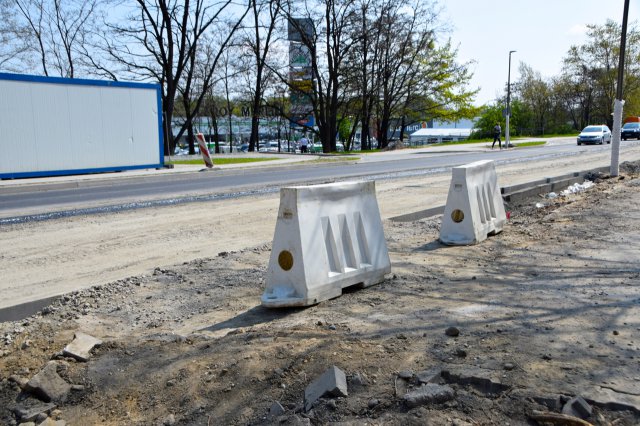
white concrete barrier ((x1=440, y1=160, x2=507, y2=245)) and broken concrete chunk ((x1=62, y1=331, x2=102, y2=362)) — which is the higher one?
white concrete barrier ((x1=440, y1=160, x2=507, y2=245))

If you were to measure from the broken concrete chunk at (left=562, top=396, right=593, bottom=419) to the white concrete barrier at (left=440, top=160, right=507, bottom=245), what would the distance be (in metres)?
4.63

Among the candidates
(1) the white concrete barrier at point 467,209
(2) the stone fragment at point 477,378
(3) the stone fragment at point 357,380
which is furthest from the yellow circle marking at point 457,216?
(3) the stone fragment at point 357,380

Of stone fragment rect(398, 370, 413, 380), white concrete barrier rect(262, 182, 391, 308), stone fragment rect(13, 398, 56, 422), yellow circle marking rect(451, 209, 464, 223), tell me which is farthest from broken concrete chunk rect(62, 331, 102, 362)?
yellow circle marking rect(451, 209, 464, 223)

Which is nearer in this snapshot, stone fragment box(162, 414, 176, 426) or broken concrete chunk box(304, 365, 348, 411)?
broken concrete chunk box(304, 365, 348, 411)

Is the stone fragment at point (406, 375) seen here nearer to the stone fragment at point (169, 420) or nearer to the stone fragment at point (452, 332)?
the stone fragment at point (452, 332)

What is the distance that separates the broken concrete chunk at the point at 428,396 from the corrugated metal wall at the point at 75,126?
20004 mm

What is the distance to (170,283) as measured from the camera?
19.4 ft

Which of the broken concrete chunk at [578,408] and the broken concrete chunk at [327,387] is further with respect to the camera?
the broken concrete chunk at [327,387]

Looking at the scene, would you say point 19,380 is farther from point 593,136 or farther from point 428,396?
point 593,136

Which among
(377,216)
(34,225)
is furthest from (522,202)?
(34,225)

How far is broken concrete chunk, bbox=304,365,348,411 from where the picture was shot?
3.16 metres

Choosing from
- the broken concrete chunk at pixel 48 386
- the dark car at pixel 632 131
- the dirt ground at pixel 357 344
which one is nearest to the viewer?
the dirt ground at pixel 357 344

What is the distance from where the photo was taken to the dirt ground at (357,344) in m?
3.12

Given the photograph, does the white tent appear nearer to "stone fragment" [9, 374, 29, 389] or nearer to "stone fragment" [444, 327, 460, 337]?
"stone fragment" [444, 327, 460, 337]
